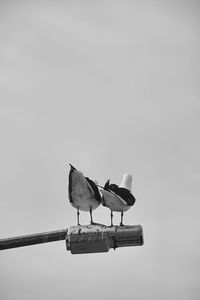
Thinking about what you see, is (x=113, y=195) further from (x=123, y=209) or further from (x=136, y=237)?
(x=136, y=237)

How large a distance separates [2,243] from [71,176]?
11.9 ft

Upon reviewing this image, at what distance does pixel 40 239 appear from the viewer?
1299 cm

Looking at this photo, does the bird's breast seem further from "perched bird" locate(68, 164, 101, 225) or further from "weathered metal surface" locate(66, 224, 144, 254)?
"weathered metal surface" locate(66, 224, 144, 254)

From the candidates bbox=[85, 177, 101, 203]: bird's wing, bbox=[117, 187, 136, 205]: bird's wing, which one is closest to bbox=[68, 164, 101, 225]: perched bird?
bbox=[85, 177, 101, 203]: bird's wing

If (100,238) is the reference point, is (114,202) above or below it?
above

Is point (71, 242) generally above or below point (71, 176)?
below

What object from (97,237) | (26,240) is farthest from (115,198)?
(26,240)

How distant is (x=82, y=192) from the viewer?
16.3 m

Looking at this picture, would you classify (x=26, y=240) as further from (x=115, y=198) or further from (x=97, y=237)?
(x=115, y=198)

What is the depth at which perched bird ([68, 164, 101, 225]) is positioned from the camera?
15930 mm

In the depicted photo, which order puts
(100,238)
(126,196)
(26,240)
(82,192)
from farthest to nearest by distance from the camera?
(126,196), (82,192), (100,238), (26,240)

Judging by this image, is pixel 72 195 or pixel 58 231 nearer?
pixel 58 231

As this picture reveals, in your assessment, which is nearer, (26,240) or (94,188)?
(26,240)

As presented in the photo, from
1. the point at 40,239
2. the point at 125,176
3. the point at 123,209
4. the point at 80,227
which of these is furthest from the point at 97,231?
the point at 125,176
